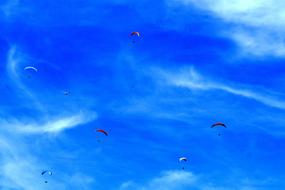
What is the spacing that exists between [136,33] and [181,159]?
1780 cm

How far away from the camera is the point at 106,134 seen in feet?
352

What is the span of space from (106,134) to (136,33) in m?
13.7

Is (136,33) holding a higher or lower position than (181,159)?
higher

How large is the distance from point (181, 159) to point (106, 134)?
11271 millimetres

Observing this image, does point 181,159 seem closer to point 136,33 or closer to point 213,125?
point 213,125

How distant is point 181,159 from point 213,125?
31.5ft

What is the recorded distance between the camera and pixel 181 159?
11162 cm

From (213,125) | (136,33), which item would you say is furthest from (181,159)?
(136,33)

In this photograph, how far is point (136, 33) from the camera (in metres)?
109

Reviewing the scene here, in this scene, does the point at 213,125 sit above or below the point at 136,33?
below

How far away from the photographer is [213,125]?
104 metres

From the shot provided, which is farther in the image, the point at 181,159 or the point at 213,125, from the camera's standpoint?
the point at 181,159

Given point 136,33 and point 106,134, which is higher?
point 136,33
